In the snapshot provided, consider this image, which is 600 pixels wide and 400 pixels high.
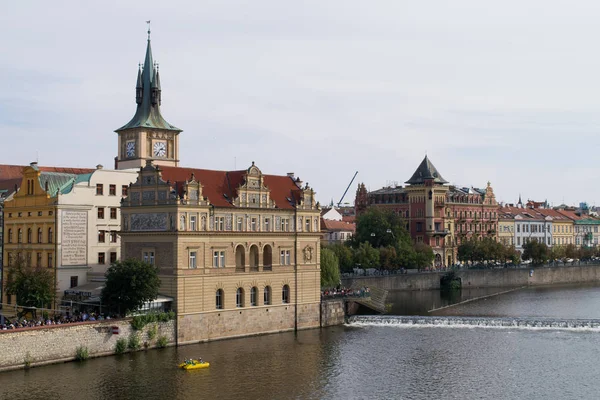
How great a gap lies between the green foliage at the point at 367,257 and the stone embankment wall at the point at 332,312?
43.4 metres

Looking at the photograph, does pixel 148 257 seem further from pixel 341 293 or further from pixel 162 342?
pixel 341 293

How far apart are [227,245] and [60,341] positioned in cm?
1907

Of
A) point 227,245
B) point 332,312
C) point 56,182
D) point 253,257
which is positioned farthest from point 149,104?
point 332,312

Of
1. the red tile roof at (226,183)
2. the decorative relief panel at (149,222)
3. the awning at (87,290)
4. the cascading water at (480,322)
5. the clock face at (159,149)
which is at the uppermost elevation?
the clock face at (159,149)

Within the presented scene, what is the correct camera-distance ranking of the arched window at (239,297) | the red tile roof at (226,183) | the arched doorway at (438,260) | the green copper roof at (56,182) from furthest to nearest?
the arched doorway at (438,260) < the green copper roof at (56,182) < the arched window at (239,297) < the red tile roof at (226,183)

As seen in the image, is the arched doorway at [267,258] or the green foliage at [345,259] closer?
the arched doorway at [267,258]

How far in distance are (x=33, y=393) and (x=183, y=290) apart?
20631 millimetres

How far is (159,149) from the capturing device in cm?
10600

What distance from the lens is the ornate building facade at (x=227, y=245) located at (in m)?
76.3

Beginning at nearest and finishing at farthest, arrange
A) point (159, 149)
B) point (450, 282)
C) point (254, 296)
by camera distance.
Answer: point (254, 296), point (159, 149), point (450, 282)

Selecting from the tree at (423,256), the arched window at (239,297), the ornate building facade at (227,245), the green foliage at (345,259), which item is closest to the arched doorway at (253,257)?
the ornate building facade at (227,245)

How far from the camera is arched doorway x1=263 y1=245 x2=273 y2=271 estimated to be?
84131 mm

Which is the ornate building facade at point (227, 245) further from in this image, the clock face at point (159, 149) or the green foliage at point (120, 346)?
the clock face at point (159, 149)

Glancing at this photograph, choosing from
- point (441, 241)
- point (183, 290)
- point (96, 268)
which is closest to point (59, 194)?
point (96, 268)
